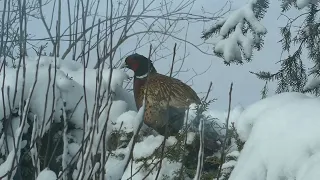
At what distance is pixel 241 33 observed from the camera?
362 centimetres

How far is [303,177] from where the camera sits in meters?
2.17

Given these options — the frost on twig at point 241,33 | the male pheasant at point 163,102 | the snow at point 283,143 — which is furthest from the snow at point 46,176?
the frost on twig at point 241,33

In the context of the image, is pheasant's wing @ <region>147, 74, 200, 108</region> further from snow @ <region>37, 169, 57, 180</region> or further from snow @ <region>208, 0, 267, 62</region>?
snow @ <region>37, 169, 57, 180</region>

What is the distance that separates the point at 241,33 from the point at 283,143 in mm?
1402

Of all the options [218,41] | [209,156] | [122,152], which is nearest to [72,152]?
[122,152]

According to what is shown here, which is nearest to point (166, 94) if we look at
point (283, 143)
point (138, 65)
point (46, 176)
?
point (138, 65)

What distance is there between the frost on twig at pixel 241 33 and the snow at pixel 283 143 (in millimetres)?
895

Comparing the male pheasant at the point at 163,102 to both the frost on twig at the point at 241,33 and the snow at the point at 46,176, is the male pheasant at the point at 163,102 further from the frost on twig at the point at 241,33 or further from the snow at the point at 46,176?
the snow at the point at 46,176

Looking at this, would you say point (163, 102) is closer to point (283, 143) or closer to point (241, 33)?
point (241, 33)

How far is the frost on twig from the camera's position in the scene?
3.54 m

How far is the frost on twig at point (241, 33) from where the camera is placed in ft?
11.6

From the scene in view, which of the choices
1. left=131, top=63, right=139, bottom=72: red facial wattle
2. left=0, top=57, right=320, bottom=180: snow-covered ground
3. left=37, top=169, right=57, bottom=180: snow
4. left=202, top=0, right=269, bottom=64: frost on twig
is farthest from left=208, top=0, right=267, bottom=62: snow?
left=37, top=169, right=57, bottom=180: snow

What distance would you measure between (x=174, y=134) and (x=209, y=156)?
0.27 m

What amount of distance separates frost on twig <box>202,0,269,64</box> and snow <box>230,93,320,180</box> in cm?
89
